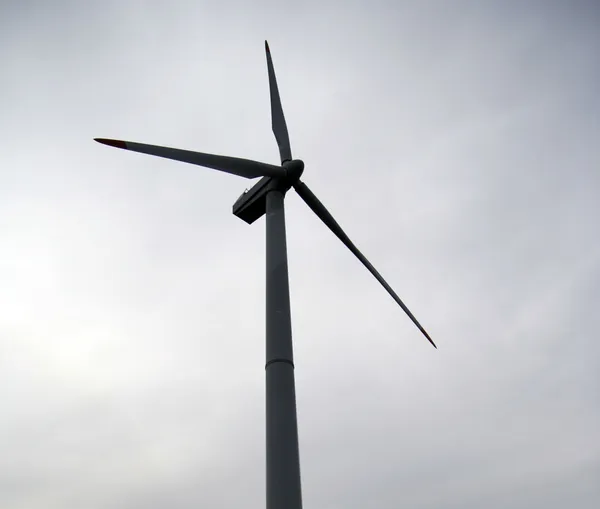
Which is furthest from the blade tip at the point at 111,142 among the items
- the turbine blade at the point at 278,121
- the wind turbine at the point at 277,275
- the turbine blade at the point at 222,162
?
the turbine blade at the point at 278,121

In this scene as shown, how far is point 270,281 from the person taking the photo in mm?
15125

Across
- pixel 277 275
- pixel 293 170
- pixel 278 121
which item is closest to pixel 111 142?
pixel 293 170

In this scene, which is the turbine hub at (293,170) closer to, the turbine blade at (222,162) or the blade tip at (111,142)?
the turbine blade at (222,162)

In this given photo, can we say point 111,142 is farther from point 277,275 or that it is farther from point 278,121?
point 278,121

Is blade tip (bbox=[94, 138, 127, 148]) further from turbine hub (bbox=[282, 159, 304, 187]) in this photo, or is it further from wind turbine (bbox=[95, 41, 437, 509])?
turbine hub (bbox=[282, 159, 304, 187])

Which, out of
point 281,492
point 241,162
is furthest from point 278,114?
point 281,492

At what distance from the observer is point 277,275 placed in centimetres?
1517

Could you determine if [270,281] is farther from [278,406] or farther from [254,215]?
[254,215]

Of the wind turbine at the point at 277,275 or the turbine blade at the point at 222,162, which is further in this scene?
the turbine blade at the point at 222,162

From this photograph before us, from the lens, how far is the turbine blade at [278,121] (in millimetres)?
21328

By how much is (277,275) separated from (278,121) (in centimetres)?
1064

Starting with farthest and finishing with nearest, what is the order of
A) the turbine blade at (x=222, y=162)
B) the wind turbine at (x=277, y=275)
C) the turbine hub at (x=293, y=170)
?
the turbine hub at (x=293, y=170) < the turbine blade at (x=222, y=162) < the wind turbine at (x=277, y=275)

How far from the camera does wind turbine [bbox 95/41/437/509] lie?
11844 mm

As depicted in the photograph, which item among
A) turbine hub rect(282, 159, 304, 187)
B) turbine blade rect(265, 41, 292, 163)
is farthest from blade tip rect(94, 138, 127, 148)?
turbine blade rect(265, 41, 292, 163)
